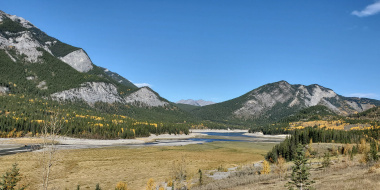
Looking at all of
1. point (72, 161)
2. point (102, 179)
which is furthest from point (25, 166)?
point (102, 179)

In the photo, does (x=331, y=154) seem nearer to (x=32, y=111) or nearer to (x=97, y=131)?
(x=97, y=131)

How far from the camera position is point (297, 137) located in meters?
62.7

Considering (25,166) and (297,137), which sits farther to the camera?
(297,137)

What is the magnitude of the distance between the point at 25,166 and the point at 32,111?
12352 cm

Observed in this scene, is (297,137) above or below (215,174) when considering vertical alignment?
above

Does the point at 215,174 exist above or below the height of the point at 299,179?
below

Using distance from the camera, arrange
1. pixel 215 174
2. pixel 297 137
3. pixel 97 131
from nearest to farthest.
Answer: pixel 215 174 → pixel 297 137 → pixel 97 131

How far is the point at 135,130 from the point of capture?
5812 inches

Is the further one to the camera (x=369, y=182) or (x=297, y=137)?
(x=297, y=137)

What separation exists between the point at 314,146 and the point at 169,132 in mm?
134441

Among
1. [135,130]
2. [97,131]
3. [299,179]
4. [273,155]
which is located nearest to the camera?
[299,179]

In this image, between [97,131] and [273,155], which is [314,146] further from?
[97,131]

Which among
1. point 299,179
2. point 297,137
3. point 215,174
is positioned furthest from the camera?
point 297,137

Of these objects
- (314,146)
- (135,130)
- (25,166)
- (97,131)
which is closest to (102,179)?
(25,166)
